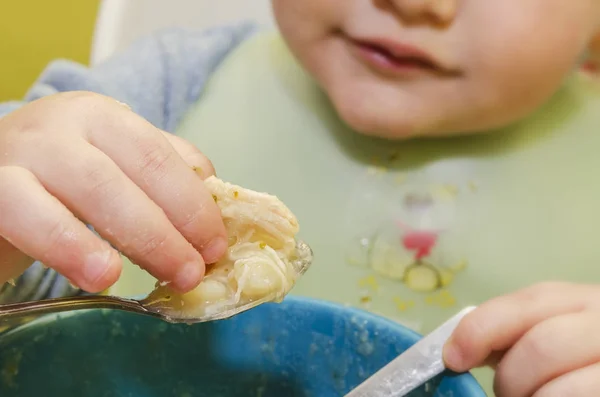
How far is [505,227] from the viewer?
0.88 metres

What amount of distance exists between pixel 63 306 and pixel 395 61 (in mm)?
482

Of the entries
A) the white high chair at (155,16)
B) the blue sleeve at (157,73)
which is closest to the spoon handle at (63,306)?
the blue sleeve at (157,73)

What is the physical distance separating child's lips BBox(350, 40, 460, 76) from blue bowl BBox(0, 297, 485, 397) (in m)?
0.34

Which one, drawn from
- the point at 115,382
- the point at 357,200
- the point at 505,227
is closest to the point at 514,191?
the point at 505,227

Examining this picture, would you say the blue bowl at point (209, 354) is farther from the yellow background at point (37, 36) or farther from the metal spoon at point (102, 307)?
the yellow background at point (37, 36)

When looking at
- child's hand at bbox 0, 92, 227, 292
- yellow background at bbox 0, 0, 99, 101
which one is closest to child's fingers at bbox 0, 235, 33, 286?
child's hand at bbox 0, 92, 227, 292

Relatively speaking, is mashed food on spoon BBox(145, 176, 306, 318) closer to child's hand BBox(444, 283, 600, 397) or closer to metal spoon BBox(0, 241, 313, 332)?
metal spoon BBox(0, 241, 313, 332)

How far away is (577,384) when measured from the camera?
19.3 inches

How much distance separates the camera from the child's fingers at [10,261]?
1.65ft

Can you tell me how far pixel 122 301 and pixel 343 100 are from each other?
1.41 feet

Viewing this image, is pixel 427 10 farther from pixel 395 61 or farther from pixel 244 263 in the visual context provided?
pixel 244 263

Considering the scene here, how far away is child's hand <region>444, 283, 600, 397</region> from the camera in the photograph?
1.63 ft

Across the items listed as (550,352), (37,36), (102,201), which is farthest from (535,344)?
(37,36)

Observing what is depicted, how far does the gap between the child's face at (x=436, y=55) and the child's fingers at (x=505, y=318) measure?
0.97ft
